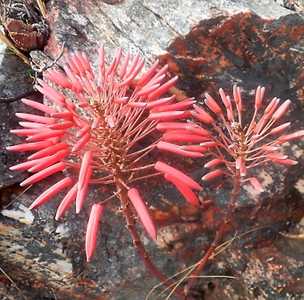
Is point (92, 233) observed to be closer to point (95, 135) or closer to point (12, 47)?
point (95, 135)

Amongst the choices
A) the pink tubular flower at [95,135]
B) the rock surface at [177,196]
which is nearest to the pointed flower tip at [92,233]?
the pink tubular flower at [95,135]

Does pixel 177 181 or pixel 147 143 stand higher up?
pixel 147 143

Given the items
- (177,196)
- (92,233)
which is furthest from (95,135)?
(177,196)

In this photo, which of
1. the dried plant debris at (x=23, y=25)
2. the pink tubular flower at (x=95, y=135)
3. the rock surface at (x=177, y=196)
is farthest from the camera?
the dried plant debris at (x=23, y=25)

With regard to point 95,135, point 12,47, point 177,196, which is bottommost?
point 177,196

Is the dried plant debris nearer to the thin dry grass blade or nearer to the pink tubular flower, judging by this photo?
the thin dry grass blade

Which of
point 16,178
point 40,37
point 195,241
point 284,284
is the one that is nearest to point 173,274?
point 195,241

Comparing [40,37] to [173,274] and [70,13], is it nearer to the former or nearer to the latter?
[70,13]

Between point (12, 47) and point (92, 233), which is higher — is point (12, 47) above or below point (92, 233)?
above

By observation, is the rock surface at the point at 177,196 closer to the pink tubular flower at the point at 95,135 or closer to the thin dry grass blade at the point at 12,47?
the thin dry grass blade at the point at 12,47
